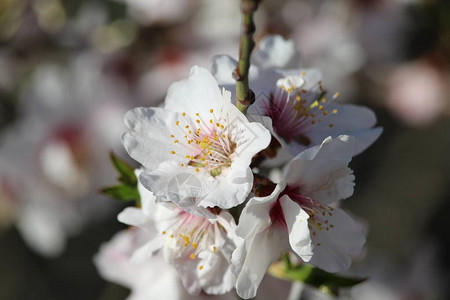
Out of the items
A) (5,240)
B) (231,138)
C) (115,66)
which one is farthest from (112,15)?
(231,138)

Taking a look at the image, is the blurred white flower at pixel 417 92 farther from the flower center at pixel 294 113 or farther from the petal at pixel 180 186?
the petal at pixel 180 186

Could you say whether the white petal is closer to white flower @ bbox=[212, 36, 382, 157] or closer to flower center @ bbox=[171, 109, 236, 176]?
flower center @ bbox=[171, 109, 236, 176]

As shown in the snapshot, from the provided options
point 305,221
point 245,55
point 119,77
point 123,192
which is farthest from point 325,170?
point 119,77

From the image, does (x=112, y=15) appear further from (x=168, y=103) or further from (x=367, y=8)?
(x=168, y=103)

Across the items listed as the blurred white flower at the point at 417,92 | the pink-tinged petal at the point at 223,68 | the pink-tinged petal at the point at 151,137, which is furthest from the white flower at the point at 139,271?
the blurred white flower at the point at 417,92

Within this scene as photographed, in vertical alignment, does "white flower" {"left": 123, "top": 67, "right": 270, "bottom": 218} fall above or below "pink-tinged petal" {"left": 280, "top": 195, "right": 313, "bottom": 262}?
above

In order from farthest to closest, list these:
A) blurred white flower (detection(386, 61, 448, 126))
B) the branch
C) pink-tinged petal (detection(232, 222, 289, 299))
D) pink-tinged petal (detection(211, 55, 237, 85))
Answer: blurred white flower (detection(386, 61, 448, 126)) < pink-tinged petal (detection(211, 55, 237, 85)) < pink-tinged petal (detection(232, 222, 289, 299)) < the branch

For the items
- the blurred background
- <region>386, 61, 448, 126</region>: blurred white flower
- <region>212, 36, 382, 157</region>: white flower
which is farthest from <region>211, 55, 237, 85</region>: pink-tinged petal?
<region>386, 61, 448, 126</region>: blurred white flower
